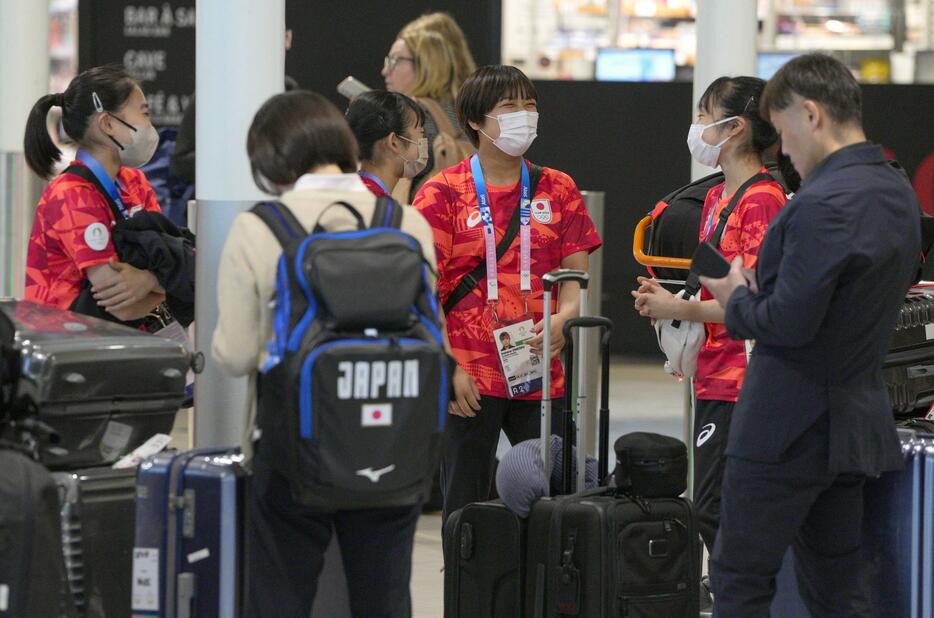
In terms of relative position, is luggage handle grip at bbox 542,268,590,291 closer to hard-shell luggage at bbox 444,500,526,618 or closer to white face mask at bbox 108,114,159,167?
hard-shell luggage at bbox 444,500,526,618

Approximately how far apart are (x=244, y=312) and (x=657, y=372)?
7.60m

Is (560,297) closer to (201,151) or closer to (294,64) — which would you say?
(201,151)

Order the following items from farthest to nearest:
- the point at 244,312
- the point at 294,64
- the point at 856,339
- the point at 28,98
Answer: the point at 294,64, the point at 28,98, the point at 856,339, the point at 244,312

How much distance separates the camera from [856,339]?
3350mm

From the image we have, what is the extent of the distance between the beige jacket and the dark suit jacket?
883mm

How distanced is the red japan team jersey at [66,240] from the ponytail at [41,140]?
18 centimetres

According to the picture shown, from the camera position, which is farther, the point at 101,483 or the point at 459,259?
the point at 459,259

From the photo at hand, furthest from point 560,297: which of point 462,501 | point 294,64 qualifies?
point 294,64

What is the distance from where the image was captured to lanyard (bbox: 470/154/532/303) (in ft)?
14.5

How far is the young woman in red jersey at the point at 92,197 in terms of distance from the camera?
432cm

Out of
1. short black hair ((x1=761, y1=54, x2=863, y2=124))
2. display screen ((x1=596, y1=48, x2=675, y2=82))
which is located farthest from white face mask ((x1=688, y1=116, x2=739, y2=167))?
display screen ((x1=596, y1=48, x2=675, y2=82))

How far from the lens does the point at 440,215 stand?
4.44m

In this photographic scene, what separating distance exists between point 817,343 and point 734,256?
91 cm

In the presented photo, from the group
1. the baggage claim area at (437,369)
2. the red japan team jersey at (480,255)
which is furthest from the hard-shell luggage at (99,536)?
the red japan team jersey at (480,255)
